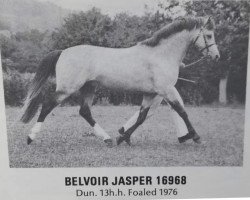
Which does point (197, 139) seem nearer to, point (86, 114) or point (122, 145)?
point (122, 145)

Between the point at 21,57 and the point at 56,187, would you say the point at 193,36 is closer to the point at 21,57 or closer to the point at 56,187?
the point at 21,57

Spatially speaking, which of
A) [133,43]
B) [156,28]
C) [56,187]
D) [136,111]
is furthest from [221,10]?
[56,187]

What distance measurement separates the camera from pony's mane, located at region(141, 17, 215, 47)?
8.88ft

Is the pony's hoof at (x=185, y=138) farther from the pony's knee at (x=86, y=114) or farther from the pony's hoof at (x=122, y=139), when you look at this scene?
the pony's knee at (x=86, y=114)

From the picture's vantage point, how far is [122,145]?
2818 mm

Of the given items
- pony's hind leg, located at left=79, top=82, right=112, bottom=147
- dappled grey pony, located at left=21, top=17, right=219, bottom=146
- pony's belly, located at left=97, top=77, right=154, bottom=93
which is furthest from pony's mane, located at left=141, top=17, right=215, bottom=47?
pony's hind leg, located at left=79, top=82, right=112, bottom=147

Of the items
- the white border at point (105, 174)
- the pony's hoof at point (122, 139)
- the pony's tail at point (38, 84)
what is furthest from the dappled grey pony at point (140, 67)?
the white border at point (105, 174)

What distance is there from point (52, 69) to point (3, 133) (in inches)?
21.3

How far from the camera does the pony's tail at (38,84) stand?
2.76 m

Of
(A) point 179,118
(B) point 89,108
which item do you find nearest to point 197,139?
(A) point 179,118

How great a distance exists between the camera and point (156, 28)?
271 cm

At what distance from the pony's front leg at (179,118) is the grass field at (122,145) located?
0.04 meters

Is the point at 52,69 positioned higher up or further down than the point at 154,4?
further down

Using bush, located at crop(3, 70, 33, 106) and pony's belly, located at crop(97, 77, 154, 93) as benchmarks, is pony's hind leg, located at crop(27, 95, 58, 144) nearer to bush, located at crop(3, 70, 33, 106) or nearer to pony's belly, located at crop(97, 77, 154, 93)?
bush, located at crop(3, 70, 33, 106)
